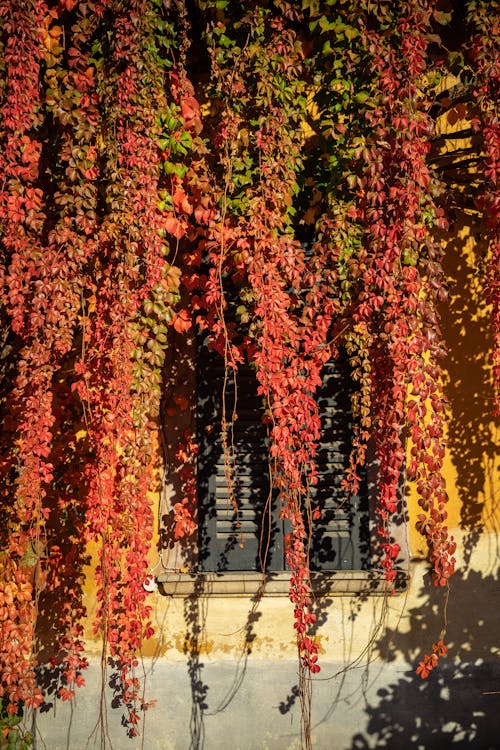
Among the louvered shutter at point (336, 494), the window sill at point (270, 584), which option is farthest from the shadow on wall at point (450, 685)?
the louvered shutter at point (336, 494)

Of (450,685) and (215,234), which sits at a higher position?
(215,234)

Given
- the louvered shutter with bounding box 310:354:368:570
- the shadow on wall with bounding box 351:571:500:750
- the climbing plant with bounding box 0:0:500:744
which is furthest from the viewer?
the louvered shutter with bounding box 310:354:368:570

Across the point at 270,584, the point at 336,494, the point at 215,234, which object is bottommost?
the point at 270,584

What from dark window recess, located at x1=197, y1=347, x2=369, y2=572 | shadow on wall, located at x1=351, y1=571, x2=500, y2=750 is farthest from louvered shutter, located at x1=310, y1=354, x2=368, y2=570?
shadow on wall, located at x1=351, y1=571, x2=500, y2=750

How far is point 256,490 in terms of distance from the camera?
4.12m

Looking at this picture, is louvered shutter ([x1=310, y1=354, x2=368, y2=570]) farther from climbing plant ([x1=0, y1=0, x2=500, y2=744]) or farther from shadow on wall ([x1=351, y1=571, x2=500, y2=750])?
shadow on wall ([x1=351, y1=571, x2=500, y2=750])

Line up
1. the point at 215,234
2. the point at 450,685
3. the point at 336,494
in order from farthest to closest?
the point at 336,494
the point at 450,685
the point at 215,234

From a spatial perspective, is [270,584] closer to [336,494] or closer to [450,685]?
[336,494]

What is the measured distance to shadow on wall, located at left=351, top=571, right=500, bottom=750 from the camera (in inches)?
152

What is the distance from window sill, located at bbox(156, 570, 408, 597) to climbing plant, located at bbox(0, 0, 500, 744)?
0.44 meters

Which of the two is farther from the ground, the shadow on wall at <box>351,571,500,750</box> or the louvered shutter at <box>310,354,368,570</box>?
the louvered shutter at <box>310,354,368,570</box>

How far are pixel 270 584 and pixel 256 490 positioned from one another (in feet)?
1.98

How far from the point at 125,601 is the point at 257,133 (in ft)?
8.84

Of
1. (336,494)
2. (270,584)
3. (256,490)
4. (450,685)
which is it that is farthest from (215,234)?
(450,685)
